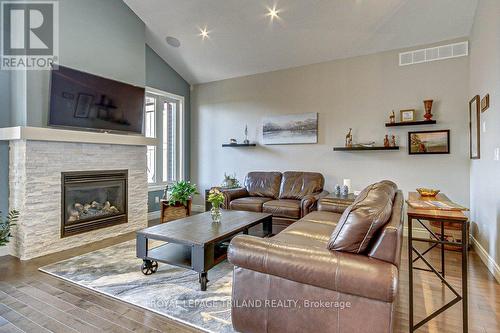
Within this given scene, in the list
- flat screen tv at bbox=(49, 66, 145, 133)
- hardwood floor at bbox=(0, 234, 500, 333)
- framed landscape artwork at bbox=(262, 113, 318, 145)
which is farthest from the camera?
framed landscape artwork at bbox=(262, 113, 318, 145)

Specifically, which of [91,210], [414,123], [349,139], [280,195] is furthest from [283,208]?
[91,210]

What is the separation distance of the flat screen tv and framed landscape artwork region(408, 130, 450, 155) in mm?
4222

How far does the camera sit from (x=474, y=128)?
3482 millimetres

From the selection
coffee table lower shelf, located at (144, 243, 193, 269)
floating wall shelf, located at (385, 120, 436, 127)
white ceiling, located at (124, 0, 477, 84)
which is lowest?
coffee table lower shelf, located at (144, 243, 193, 269)

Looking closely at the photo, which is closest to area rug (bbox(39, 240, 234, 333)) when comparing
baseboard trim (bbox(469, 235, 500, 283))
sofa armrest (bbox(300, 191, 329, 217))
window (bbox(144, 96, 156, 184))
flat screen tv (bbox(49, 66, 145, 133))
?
sofa armrest (bbox(300, 191, 329, 217))

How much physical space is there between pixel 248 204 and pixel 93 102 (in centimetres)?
262

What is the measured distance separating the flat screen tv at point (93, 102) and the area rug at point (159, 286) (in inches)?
69.2

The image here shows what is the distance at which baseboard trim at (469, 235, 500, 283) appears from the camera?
105 inches

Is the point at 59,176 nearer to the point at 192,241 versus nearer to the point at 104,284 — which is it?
the point at 104,284

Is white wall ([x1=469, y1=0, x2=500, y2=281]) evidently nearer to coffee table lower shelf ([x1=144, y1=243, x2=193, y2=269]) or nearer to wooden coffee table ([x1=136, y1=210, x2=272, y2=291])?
wooden coffee table ([x1=136, y1=210, x2=272, y2=291])

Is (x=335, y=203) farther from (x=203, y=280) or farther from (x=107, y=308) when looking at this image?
(x=107, y=308)

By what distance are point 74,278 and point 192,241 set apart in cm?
129

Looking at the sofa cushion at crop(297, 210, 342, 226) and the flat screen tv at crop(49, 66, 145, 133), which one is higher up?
the flat screen tv at crop(49, 66, 145, 133)

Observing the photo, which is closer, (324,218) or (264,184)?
(324,218)
